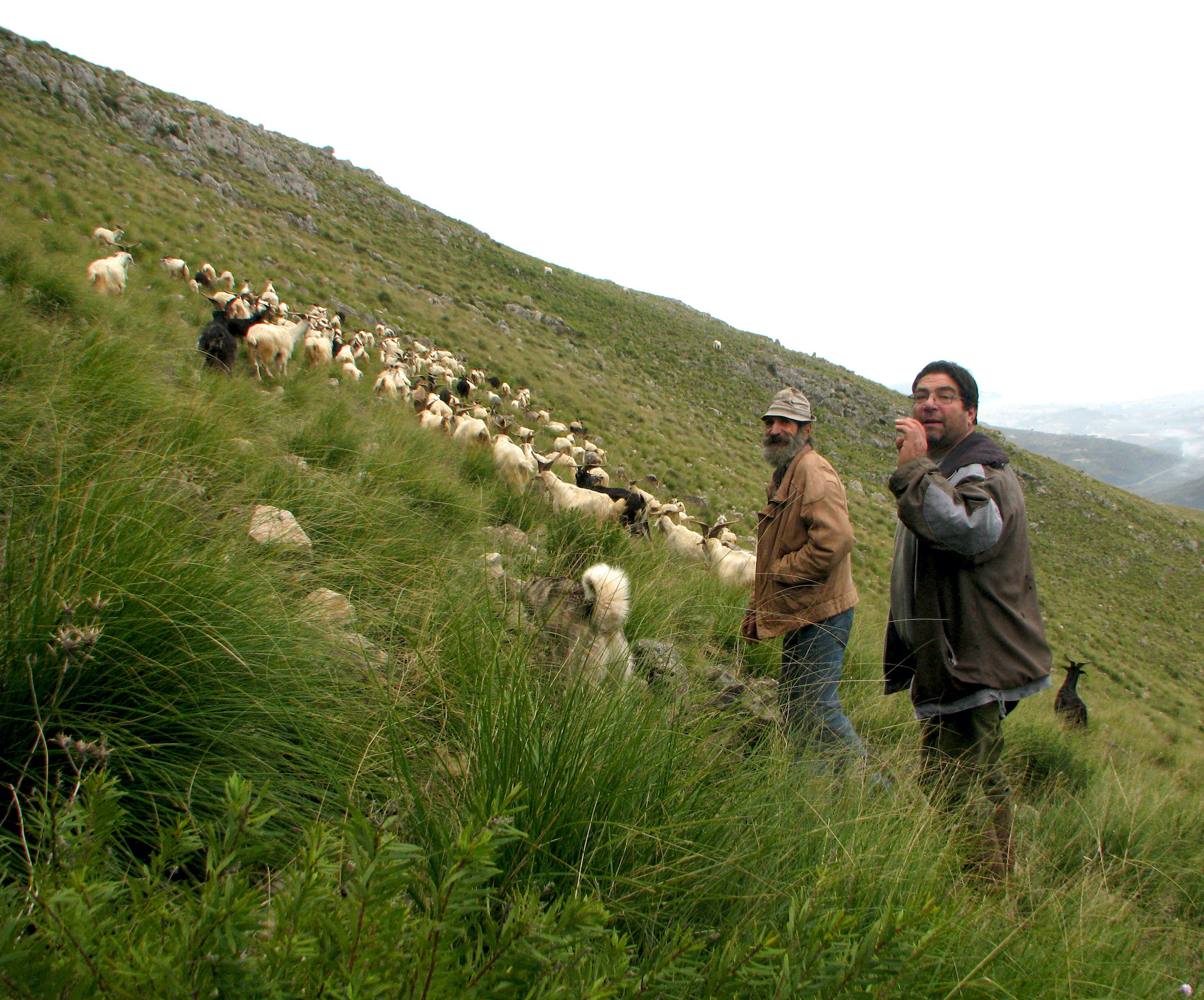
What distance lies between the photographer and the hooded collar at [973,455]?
279 cm

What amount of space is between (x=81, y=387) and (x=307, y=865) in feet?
11.3

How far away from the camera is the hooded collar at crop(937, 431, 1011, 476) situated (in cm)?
279

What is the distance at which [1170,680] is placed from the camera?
1809 centimetres

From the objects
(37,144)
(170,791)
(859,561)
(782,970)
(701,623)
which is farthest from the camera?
(859,561)

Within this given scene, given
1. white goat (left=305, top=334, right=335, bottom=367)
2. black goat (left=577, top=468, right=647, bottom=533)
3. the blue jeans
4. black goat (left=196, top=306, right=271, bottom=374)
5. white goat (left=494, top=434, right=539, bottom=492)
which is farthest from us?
white goat (left=305, top=334, right=335, bottom=367)

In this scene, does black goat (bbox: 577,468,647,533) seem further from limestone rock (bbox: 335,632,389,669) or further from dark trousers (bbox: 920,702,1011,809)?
limestone rock (bbox: 335,632,389,669)

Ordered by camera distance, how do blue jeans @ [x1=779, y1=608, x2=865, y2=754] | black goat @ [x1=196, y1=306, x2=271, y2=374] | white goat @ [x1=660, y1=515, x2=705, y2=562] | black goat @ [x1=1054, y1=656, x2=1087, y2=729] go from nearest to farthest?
1. blue jeans @ [x1=779, y1=608, x2=865, y2=754]
2. black goat @ [x1=196, y1=306, x2=271, y2=374]
3. white goat @ [x1=660, y1=515, x2=705, y2=562]
4. black goat @ [x1=1054, y1=656, x2=1087, y2=729]

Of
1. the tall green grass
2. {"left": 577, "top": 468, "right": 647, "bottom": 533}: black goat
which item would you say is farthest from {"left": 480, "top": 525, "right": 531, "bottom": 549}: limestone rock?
{"left": 577, "top": 468, "right": 647, "bottom": 533}: black goat

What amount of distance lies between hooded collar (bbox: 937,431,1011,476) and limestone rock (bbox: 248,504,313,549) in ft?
9.32

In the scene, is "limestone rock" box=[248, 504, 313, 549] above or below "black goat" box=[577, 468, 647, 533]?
above

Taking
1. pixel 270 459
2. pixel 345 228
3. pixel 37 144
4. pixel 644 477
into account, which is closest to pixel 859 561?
pixel 644 477

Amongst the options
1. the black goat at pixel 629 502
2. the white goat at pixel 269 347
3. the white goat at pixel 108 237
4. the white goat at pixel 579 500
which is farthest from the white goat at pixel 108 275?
the black goat at pixel 629 502

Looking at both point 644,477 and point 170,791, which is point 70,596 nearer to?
point 170,791

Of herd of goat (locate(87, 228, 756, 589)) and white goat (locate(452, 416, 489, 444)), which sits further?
white goat (locate(452, 416, 489, 444))
